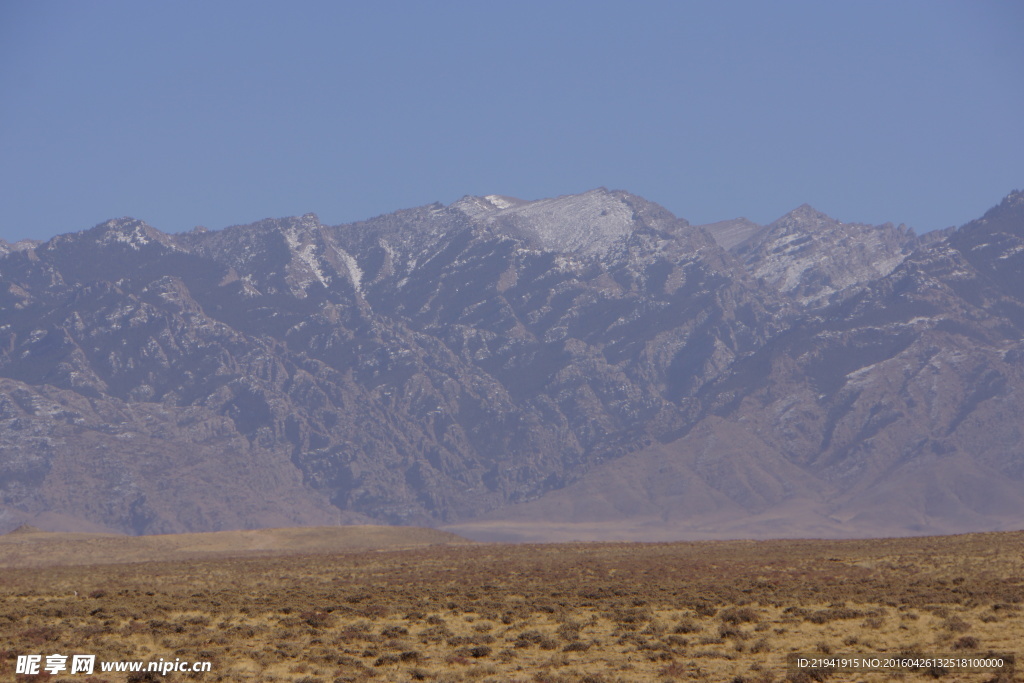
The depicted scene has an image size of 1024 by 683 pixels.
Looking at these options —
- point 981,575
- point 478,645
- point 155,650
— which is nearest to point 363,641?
point 478,645

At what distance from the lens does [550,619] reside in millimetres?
55875

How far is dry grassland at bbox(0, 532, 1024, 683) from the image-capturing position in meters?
46.5

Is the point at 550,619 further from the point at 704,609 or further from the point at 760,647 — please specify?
the point at 760,647

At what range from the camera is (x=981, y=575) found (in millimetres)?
65250

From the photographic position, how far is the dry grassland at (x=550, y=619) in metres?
46.5

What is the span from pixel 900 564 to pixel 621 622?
2634cm

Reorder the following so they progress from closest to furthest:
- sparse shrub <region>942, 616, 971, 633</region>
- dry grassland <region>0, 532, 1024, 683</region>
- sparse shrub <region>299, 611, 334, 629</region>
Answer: dry grassland <region>0, 532, 1024, 683</region> → sparse shrub <region>942, 616, 971, 633</region> → sparse shrub <region>299, 611, 334, 629</region>

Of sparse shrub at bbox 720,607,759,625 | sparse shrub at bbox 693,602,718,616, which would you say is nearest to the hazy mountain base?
sparse shrub at bbox 693,602,718,616

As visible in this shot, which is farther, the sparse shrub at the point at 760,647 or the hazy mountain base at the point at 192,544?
the hazy mountain base at the point at 192,544

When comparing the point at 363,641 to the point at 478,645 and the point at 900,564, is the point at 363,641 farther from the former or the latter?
the point at 900,564

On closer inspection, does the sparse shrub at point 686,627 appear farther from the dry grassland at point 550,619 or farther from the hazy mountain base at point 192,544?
the hazy mountain base at point 192,544

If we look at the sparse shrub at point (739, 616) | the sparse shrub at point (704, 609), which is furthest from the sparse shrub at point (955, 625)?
the sparse shrub at point (704, 609)

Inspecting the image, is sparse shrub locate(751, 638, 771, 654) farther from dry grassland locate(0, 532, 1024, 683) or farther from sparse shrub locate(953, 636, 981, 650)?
sparse shrub locate(953, 636, 981, 650)

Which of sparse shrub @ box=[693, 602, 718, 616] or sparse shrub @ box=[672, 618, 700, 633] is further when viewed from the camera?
sparse shrub @ box=[693, 602, 718, 616]
